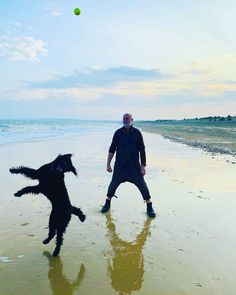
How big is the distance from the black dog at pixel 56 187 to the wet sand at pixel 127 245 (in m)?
0.49

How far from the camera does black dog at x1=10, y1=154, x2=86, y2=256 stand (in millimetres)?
5605

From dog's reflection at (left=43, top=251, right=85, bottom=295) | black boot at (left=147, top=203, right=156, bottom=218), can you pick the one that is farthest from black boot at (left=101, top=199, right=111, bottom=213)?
dog's reflection at (left=43, top=251, right=85, bottom=295)

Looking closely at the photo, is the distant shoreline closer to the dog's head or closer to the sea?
the sea

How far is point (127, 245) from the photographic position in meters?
6.31

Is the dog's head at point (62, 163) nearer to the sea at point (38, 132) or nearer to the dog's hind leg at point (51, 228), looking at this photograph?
the dog's hind leg at point (51, 228)

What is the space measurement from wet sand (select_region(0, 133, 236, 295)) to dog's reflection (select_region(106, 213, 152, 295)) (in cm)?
1

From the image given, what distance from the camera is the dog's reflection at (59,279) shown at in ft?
15.3

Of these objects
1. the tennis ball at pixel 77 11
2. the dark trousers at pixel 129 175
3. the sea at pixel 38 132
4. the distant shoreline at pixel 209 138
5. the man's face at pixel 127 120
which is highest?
the tennis ball at pixel 77 11

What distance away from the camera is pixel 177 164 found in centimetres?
1594

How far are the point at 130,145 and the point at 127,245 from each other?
2.58 meters

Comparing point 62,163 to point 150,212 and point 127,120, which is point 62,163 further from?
point 150,212

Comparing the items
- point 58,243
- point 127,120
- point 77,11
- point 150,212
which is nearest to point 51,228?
point 58,243

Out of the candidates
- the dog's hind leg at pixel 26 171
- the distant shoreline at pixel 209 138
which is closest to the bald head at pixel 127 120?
the dog's hind leg at pixel 26 171

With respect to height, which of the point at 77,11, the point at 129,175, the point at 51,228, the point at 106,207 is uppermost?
the point at 77,11
